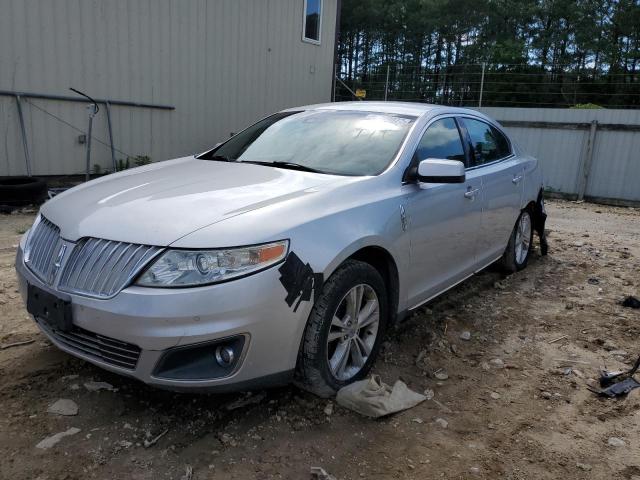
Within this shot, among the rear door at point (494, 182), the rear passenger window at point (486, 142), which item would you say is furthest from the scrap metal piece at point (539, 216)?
the rear passenger window at point (486, 142)

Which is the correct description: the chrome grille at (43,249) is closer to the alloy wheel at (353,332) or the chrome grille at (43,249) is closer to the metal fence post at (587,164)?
the alloy wheel at (353,332)

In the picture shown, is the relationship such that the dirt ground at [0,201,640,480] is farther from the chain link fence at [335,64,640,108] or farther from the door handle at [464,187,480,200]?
the chain link fence at [335,64,640,108]

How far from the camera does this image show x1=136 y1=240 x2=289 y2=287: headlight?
7.62 feet

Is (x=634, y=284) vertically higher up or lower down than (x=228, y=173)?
lower down

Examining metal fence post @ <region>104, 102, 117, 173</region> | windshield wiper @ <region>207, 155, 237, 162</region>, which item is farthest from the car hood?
metal fence post @ <region>104, 102, 117, 173</region>

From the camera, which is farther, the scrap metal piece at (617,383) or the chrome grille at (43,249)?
the scrap metal piece at (617,383)

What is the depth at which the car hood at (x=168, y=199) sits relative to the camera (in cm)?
249

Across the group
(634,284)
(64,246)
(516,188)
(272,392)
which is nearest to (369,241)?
(272,392)

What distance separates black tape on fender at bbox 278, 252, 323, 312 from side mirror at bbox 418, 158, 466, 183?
1.11 metres

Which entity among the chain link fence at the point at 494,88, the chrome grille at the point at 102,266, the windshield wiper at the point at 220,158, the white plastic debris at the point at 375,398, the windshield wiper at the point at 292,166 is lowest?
the white plastic debris at the point at 375,398

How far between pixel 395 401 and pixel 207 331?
118 centimetres

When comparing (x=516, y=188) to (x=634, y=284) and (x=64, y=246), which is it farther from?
A: (x=64, y=246)

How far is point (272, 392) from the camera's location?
117 inches

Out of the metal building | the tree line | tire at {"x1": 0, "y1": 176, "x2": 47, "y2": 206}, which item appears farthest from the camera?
the tree line
